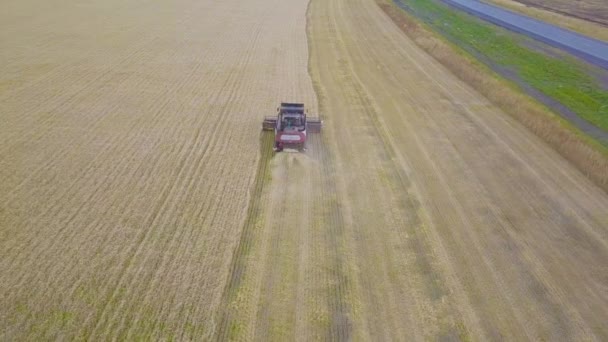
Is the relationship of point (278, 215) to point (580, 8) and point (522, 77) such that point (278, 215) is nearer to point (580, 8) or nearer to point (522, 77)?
point (522, 77)

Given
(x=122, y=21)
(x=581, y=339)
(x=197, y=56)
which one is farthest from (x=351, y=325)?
(x=122, y=21)

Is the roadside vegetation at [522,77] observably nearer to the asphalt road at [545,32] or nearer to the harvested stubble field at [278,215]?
the harvested stubble field at [278,215]

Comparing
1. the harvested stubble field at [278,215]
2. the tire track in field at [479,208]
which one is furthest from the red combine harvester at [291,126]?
the tire track in field at [479,208]

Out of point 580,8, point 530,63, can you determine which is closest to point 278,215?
point 530,63

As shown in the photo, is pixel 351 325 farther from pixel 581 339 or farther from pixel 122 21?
pixel 122 21

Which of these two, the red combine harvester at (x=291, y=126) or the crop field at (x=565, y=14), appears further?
the crop field at (x=565, y=14)

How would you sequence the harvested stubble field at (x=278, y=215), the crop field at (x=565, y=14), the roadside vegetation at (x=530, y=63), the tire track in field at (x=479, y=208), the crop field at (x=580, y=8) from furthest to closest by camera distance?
the crop field at (x=580, y=8) → the crop field at (x=565, y=14) → the roadside vegetation at (x=530, y=63) → the tire track in field at (x=479, y=208) → the harvested stubble field at (x=278, y=215)
